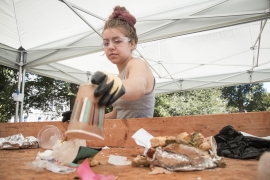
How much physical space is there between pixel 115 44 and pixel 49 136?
97 centimetres

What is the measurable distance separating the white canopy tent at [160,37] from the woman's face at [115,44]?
2100mm

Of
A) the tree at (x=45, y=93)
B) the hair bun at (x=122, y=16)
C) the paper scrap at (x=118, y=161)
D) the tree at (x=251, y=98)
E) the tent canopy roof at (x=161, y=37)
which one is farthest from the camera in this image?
the tree at (x=251, y=98)

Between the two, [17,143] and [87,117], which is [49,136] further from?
[87,117]

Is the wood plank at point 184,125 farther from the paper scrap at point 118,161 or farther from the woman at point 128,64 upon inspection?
the paper scrap at point 118,161

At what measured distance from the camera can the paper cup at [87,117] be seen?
2.19 ft


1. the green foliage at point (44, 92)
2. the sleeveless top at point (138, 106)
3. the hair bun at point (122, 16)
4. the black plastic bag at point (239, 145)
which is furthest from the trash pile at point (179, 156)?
the green foliage at point (44, 92)

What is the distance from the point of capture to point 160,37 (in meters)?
3.54

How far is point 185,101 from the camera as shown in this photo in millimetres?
14805

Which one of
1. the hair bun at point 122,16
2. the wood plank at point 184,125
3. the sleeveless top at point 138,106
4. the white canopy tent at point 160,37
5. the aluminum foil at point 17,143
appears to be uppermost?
the white canopy tent at point 160,37

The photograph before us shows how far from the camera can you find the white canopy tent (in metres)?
3.25

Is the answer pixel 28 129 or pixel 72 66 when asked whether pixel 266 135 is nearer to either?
pixel 28 129

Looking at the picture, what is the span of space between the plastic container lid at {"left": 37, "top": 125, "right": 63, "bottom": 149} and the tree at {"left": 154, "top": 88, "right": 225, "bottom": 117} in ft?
36.6

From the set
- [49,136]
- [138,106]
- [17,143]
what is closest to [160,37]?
[138,106]

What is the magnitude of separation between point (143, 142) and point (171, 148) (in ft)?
0.96
